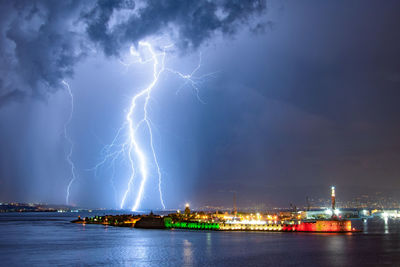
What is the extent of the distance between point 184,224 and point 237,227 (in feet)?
44.9

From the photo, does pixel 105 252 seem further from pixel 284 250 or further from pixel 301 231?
pixel 301 231

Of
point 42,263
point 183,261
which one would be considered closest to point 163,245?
point 183,261

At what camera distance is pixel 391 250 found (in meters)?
43.0

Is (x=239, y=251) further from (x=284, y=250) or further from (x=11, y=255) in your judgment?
(x=11, y=255)

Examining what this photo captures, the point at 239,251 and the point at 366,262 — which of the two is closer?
the point at 366,262

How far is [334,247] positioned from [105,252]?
23.8 m

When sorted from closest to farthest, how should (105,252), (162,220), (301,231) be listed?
(105,252) < (301,231) < (162,220)

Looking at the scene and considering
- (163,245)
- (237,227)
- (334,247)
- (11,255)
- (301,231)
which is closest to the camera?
(11,255)

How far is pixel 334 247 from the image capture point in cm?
4559

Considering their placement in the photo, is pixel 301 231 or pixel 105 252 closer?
pixel 105 252

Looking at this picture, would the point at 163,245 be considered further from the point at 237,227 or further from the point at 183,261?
the point at 237,227

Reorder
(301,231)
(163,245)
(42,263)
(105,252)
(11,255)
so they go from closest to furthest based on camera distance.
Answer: (42,263) → (11,255) → (105,252) → (163,245) → (301,231)

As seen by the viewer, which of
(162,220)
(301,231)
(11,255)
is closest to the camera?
(11,255)

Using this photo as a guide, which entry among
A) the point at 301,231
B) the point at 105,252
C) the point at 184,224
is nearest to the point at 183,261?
the point at 105,252
